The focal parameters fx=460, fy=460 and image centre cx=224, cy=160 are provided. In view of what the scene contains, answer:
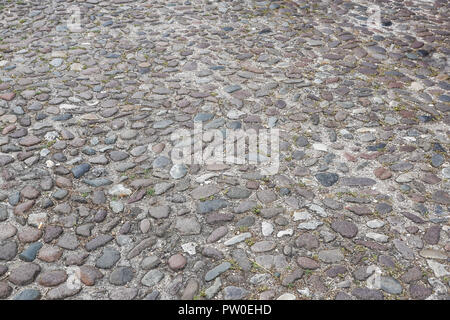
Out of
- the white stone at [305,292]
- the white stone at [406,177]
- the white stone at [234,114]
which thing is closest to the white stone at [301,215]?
the white stone at [305,292]

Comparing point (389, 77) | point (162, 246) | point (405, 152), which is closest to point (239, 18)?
point (389, 77)

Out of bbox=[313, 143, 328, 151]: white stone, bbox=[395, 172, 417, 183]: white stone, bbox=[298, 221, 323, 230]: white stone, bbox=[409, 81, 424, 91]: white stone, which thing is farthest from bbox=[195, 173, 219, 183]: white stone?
bbox=[409, 81, 424, 91]: white stone

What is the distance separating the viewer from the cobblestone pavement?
12.0 ft

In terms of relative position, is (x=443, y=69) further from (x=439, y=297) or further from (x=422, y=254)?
(x=439, y=297)

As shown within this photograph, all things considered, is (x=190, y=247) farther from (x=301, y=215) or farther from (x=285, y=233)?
(x=301, y=215)

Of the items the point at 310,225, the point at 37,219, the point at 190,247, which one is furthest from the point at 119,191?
the point at 310,225

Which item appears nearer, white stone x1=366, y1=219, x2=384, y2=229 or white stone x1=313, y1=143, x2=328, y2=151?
white stone x1=366, y1=219, x2=384, y2=229

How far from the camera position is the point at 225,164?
16.0 ft

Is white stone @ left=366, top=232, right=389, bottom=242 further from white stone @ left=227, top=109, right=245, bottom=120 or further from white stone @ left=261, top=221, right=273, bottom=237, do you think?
white stone @ left=227, top=109, right=245, bottom=120

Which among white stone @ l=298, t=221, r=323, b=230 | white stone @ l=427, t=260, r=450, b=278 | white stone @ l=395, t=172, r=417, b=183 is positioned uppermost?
white stone @ l=298, t=221, r=323, b=230

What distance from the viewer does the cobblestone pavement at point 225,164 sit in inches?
145

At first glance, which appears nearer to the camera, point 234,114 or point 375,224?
point 375,224

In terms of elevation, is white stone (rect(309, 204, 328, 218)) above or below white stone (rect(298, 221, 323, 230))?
below
